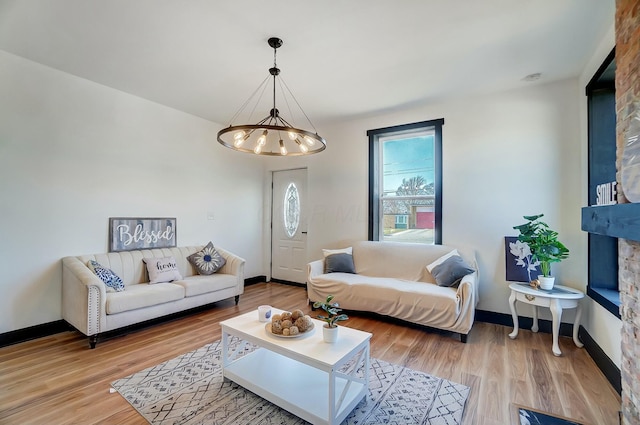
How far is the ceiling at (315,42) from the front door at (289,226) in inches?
83.2

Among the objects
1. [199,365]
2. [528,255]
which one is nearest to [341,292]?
[199,365]

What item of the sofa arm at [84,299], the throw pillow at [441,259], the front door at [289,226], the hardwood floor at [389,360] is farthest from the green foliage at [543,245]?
the sofa arm at [84,299]

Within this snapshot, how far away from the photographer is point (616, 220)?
60.5 inches

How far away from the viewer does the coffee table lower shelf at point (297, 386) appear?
68.3 inches

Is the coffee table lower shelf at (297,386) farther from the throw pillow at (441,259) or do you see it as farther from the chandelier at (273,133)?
the throw pillow at (441,259)

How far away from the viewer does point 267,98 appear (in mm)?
3801

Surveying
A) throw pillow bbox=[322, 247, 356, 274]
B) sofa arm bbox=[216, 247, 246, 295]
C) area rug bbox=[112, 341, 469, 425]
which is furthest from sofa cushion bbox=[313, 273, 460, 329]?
sofa arm bbox=[216, 247, 246, 295]

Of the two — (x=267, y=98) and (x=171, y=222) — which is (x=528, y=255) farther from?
(x=171, y=222)

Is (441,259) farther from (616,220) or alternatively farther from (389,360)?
(616,220)

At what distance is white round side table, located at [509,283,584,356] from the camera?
270 cm

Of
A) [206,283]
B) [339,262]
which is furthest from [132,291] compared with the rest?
[339,262]

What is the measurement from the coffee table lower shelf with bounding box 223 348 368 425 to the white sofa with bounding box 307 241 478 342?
1419 mm

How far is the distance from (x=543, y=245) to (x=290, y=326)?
105 inches

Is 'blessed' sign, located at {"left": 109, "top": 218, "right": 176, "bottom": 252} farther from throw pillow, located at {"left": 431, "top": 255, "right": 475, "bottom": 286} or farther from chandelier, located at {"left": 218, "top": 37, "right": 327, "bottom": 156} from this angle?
throw pillow, located at {"left": 431, "top": 255, "right": 475, "bottom": 286}
